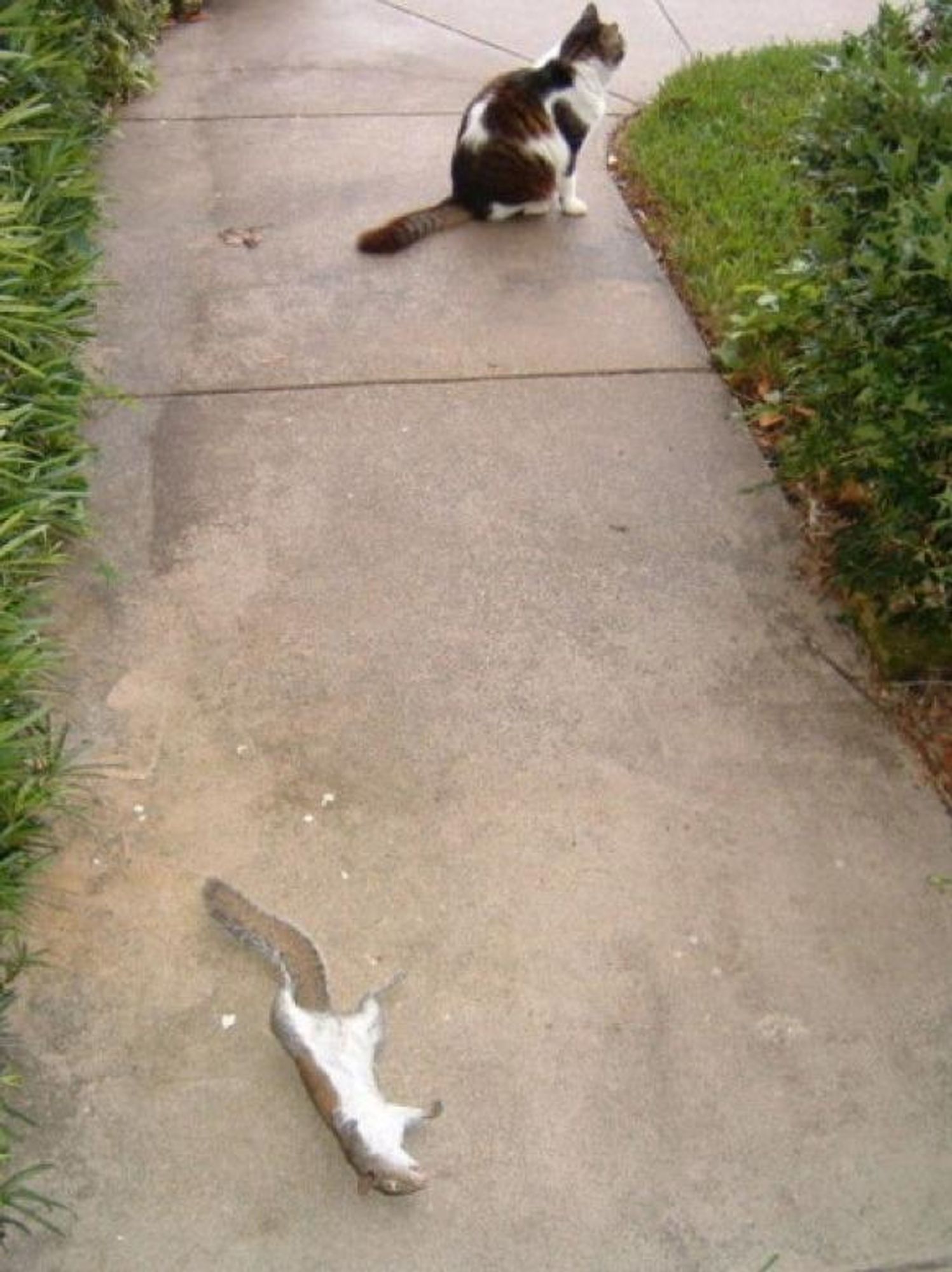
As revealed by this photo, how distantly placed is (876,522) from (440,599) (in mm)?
1126

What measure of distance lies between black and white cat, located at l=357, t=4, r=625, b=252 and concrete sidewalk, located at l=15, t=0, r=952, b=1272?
0.33 m

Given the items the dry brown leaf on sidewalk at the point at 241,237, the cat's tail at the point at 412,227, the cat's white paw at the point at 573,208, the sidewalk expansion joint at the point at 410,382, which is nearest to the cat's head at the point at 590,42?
the cat's white paw at the point at 573,208

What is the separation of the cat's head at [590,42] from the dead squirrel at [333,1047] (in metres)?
3.61

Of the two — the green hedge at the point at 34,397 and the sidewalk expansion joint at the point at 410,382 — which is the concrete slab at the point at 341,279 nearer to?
the sidewalk expansion joint at the point at 410,382

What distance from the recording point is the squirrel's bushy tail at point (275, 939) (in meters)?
2.51

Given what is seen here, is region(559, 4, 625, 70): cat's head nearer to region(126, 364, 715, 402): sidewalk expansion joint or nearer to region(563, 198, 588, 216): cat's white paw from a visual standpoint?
region(563, 198, 588, 216): cat's white paw

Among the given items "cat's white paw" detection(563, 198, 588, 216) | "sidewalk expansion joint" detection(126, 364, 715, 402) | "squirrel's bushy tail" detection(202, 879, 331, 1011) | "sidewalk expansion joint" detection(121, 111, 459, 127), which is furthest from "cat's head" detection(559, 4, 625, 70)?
"squirrel's bushy tail" detection(202, 879, 331, 1011)

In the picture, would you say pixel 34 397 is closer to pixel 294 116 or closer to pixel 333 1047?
pixel 333 1047

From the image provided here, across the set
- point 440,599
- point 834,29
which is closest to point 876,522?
point 440,599

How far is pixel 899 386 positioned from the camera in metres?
2.84

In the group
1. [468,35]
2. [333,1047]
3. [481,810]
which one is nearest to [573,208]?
[468,35]

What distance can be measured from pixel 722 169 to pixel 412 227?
1.36 metres

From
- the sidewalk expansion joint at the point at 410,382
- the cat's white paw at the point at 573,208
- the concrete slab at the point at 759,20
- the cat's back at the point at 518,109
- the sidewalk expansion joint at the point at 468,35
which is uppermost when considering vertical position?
the concrete slab at the point at 759,20

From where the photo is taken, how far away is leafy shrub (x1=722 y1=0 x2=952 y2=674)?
9.09ft
